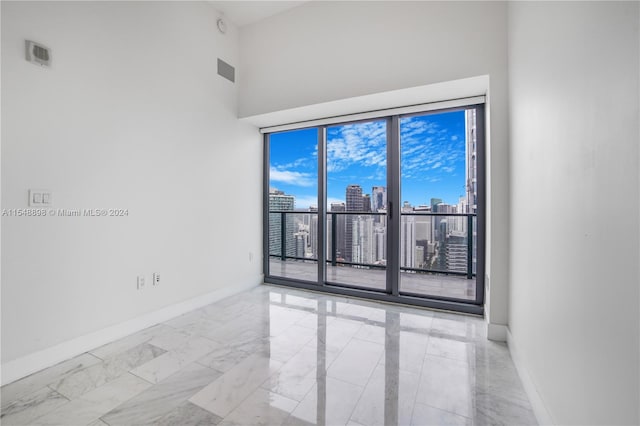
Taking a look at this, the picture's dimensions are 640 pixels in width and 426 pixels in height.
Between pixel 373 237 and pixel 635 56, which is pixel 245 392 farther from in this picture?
pixel 373 237

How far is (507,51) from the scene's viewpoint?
91.0 inches

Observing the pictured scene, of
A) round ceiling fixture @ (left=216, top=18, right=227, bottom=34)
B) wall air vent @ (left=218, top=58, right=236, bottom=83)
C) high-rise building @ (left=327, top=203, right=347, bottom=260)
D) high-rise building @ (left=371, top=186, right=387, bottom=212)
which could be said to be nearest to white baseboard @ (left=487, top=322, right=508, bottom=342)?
high-rise building @ (left=371, top=186, right=387, bottom=212)

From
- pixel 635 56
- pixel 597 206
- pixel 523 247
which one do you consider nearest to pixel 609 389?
pixel 597 206

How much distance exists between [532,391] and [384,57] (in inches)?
113

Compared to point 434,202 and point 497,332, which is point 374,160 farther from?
point 497,332

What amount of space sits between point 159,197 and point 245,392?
1.94 metres

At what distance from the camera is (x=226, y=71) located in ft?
11.2

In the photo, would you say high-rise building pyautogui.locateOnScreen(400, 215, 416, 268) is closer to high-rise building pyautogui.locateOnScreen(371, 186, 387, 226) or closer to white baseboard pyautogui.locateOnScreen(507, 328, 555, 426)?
high-rise building pyautogui.locateOnScreen(371, 186, 387, 226)

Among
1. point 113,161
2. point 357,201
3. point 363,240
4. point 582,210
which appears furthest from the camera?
point 363,240

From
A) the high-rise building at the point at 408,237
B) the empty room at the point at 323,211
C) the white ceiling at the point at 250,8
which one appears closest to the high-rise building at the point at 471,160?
the empty room at the point at 323,211

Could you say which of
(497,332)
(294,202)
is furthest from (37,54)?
(497,332)

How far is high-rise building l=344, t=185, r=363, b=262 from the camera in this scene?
3.85 m

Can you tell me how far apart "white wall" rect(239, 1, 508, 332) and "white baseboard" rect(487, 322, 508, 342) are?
4 centimetres

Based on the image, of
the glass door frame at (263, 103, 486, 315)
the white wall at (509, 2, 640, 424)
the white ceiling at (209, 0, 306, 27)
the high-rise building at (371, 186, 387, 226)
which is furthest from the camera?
the high-rise building at (371, 186, 387, 226)
